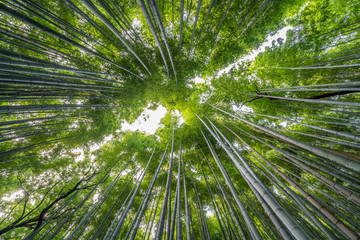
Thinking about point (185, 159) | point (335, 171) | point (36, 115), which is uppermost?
point (36, 115)

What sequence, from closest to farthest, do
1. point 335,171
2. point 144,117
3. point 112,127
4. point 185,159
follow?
point 335,171, point 112,127, point 185,159, point 144,117

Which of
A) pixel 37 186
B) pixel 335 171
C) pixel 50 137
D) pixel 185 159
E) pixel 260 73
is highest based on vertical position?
pixel 260 73

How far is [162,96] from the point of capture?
5.96 metres

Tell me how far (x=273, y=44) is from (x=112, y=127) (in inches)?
261

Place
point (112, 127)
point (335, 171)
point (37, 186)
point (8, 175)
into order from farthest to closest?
1. point (112, 127)
2. point (37, 186)
3. point (8, 175)
4. point (335, 171)

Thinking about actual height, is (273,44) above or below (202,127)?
above

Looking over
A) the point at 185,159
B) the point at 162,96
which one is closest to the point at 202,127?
the point at 185,159

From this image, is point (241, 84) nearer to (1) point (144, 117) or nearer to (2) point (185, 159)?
(2) point (185, 159)

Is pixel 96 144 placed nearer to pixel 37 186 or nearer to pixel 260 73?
pixel 37 186

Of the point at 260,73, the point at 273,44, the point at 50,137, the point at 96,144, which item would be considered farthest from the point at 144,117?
the point at 273,44

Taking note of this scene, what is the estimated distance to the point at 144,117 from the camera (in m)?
6.70

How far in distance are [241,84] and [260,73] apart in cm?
71

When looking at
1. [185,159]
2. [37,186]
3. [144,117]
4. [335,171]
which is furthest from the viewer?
[144,117]

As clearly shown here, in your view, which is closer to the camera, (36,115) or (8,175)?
(8,175)
